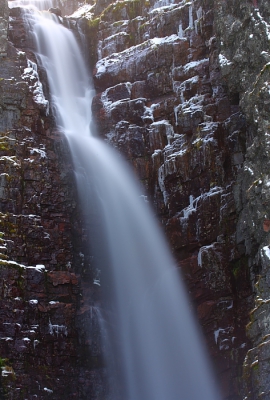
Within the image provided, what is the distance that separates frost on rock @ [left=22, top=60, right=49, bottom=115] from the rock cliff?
93mm

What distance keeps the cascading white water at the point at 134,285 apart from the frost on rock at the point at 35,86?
1163mm

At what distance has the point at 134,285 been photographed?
98.4 feet

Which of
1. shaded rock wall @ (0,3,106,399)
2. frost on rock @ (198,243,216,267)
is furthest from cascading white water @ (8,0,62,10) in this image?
frost on rock @ (198,243,216,267)

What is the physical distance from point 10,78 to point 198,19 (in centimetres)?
1178

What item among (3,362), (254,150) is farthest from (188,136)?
(3,362)

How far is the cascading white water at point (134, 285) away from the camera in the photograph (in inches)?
1072

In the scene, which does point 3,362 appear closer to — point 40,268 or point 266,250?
point 40,268

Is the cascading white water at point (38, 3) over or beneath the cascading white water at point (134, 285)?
over

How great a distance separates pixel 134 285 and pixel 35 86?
13.1 metres

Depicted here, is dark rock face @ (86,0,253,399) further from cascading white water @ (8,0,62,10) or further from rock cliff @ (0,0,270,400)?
cascading white water @ (8,0,62,10)

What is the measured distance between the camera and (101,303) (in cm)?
2945

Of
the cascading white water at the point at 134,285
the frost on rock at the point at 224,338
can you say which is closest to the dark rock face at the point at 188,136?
the frost on rock at the point at 224,338

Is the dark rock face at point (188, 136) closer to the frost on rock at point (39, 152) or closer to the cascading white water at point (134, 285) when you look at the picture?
the cascading white water at point (134, 285)

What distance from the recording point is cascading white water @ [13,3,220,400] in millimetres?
27219
